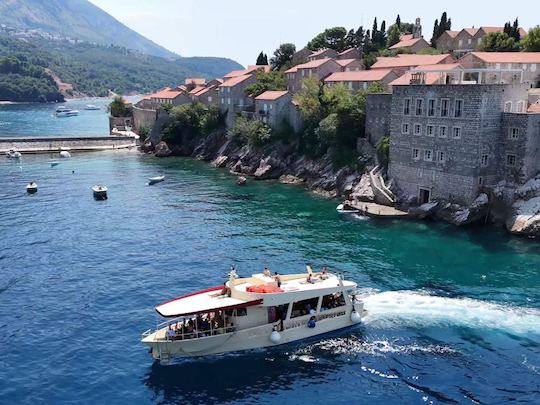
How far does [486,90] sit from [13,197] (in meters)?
60.2

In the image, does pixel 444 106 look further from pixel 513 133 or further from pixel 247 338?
pixel 247 338

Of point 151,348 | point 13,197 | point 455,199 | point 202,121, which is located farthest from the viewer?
point 202,121

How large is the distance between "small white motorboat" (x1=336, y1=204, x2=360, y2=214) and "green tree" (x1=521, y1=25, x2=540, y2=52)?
50.0 meters

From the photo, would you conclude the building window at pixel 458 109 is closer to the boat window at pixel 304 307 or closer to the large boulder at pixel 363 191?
the large boulder at pixel 363 191

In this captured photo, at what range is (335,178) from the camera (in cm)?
7562

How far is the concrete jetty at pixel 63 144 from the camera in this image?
117 meters

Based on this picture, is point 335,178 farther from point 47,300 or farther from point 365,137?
point 47,300

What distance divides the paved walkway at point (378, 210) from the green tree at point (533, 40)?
156 feet

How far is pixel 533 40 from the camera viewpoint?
9175cm

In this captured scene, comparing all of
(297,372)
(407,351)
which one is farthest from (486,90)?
(297,372)

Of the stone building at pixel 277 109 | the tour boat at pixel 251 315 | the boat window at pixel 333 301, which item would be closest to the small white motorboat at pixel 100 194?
the stone building at pixel 277 109

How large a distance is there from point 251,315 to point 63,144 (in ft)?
322

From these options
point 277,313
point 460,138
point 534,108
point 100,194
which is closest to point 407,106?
point 460,138

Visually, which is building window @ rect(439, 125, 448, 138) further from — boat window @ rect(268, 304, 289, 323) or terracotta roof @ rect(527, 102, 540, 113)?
boat window @ rect(268, 304, 289, 323)
